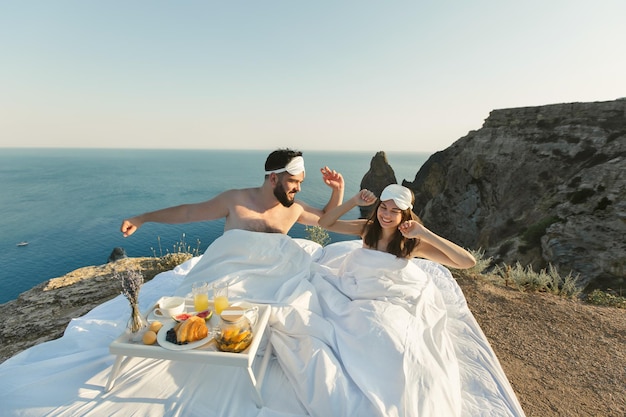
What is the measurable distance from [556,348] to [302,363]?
349cm

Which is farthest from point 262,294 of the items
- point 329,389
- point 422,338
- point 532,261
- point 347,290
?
point 532,261

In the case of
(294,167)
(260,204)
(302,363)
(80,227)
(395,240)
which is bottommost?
(80,227)

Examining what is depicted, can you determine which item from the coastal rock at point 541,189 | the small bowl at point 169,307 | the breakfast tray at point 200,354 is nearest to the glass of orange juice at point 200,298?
the small bowl at point 169,307

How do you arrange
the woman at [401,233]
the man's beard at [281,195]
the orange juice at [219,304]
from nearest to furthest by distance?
the orange juice at [219,304] → the woman at [401,233] → the man's beard at [281,195]

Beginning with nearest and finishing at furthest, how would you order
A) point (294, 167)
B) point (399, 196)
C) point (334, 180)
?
1. point (399, 196)
2. point (294, 167)
3. point (334, 180)

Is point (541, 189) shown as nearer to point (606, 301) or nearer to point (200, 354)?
point (606, 301)

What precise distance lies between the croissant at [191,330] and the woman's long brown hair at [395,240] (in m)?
2.06

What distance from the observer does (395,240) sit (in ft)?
11.0

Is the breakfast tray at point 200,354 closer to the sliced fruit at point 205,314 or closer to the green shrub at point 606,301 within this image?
the sliced fruit at point 205,314

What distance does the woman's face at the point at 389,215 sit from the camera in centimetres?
325

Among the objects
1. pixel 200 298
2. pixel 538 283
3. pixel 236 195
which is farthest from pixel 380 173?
pixel 200 298

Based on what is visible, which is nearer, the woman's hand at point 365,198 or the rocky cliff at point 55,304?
the woman's hand at point 365,198

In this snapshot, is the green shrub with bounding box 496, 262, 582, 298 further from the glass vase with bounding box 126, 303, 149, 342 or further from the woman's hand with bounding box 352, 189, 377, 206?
the glass vase with bounding box 126, 303, 149, 342

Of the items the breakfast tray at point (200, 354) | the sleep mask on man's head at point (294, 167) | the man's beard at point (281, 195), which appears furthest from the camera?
the man's beard at point (281, 195)
